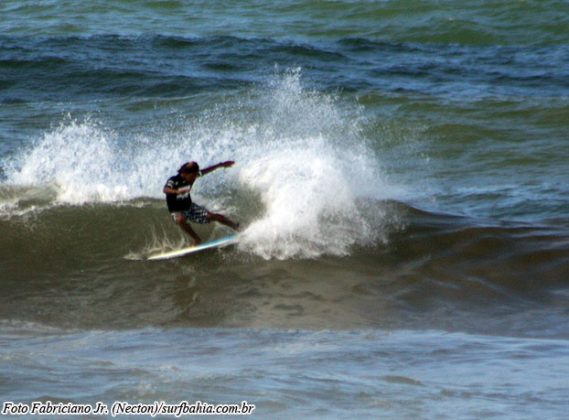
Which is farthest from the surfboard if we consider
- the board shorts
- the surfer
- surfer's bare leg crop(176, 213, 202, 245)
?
the board shorts

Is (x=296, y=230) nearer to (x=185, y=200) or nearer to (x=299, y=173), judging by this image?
(x=299, y=173)

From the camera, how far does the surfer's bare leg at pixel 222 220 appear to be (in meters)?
11.7

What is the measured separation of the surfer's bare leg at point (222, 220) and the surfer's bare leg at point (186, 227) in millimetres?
273

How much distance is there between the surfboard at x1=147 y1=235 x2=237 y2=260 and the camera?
468 inches

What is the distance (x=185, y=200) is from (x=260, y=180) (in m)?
1.74

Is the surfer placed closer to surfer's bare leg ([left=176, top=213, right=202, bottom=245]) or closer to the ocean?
surfer's bare leg ([left=176, top=213, right=202, bottom=245])

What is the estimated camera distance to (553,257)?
11.6 metres

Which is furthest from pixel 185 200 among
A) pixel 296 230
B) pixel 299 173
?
pixel 299 173

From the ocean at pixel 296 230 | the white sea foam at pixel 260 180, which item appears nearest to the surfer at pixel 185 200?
the ocean at pixel 296 230

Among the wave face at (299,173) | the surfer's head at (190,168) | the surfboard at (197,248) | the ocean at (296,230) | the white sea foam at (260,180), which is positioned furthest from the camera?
the white sea foam at (260,180)

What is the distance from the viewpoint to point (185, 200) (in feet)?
38.2

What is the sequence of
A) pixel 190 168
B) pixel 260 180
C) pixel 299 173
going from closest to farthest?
pixel 190 168
pixel 299 173
pixel 260 180

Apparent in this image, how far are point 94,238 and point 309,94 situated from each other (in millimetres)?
10338

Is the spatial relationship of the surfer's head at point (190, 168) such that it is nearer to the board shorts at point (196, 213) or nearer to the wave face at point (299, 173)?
the board shorts at point (196, 213)
